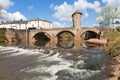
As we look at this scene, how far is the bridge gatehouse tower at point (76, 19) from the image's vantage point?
75.9m

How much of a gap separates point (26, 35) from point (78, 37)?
18703 millimetres

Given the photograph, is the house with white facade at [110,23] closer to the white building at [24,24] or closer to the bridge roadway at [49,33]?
the bridge roadway at [49,33]

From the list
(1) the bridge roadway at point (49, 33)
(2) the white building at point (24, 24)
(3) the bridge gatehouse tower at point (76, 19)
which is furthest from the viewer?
(2) the white building at point (24, 24)

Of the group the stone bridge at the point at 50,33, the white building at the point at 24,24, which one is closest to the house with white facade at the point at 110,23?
the stone bridge at the point at 50,33

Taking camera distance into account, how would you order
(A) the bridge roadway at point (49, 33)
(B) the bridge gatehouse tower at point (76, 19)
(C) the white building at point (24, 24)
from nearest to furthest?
(A) the bridge roadway at point (49, 33), (B) the bridge gatehouse tower at point (76, 19), (C) the white building at point (24, 24)

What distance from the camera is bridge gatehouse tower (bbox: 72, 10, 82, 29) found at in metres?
75.9

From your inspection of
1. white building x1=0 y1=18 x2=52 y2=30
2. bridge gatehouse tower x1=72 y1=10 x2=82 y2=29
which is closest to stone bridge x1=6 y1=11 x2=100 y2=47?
bridge gatehouse tower x1=72 y1=10 x2=82 y2=29

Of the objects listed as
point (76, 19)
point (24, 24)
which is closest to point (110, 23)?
point (76, 19)

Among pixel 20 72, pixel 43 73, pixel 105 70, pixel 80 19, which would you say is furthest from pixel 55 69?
pixel 80 19

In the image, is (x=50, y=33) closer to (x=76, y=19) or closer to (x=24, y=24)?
(x=76, y=19)

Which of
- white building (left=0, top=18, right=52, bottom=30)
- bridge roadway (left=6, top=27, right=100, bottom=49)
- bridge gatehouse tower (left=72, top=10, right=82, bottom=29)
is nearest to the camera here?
bridge roadway (left=6, top=27, right=100, bottom=49)

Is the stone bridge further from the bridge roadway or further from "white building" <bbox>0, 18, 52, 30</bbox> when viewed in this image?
"white building" <bbox>0, 18, 52, 30</bbox>

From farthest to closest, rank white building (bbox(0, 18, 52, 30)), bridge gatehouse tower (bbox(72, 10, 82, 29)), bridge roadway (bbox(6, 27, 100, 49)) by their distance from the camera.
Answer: white building (bbox(0, 18, 52, 30)) < bridge gatehouse tower (bbox(72, 10, 82, 29)) < bridge roadway (bbox(6, 27, 100, 49))

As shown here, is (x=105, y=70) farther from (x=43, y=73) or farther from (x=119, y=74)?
(x=43, y=73)
